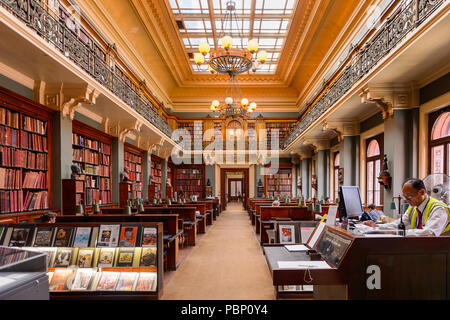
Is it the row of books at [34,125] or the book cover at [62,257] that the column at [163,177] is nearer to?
the row of books at [34,125]

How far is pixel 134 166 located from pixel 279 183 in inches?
346

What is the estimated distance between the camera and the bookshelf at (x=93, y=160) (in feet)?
22.1

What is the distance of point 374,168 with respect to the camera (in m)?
7.71

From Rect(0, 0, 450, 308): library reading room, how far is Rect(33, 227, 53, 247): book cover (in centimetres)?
2

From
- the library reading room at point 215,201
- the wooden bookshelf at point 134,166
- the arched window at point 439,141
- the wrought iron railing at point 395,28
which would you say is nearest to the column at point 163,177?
the library reading room at point 215,201

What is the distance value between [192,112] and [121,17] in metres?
8.00

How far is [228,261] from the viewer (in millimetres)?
5012

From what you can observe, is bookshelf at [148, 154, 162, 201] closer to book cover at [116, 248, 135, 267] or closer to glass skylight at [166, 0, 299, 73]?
glass skylight at [166, 0, 299, 73]

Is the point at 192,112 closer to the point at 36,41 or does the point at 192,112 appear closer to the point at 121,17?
the point at 121,17

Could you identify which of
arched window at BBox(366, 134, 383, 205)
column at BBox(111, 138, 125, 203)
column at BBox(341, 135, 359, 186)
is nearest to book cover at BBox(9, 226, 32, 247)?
column at BBox(111, 138, 125, 203)

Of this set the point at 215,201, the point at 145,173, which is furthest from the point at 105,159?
the point at 215,201

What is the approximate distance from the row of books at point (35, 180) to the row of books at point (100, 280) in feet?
8.06

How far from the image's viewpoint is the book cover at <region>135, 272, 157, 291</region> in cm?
323

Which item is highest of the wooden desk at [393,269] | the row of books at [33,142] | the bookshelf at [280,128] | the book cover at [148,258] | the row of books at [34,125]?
the bookshelf at [280,128]
